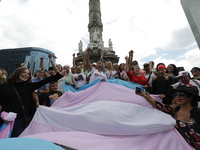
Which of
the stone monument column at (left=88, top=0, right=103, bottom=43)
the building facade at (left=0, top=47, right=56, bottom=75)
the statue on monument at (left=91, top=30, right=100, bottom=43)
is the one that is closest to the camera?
the statue on monument at (left=91, top=30, right=100, bottom=43)

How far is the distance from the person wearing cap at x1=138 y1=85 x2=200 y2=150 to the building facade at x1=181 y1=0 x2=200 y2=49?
6854 centimetres

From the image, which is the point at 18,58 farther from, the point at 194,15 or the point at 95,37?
the point at 194,15

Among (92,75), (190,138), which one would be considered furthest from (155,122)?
(92,75)

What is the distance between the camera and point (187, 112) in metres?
1.92

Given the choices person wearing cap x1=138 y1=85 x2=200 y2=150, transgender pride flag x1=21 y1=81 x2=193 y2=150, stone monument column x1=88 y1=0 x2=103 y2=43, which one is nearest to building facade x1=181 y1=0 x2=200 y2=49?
stone monument column x1=88 y1=0 x2=103 y2=43

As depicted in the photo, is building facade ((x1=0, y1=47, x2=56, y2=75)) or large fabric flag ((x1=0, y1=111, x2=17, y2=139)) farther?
building facade ((x1=0, y1=47, x2=56, y2=75))

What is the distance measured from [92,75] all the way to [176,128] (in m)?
3.07

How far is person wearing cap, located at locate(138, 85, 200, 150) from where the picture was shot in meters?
Answer: 1.69

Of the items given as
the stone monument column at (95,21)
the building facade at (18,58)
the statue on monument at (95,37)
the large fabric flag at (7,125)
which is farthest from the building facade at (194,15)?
the large fabric flag at (7,125)

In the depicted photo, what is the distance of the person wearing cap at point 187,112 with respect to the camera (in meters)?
1.69

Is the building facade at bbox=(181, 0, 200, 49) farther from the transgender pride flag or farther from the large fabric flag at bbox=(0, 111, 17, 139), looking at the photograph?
the large fabric flag at bbox=(0, 111, 17, 139)

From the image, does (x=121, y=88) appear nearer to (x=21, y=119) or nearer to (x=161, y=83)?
(x=161, y=83)

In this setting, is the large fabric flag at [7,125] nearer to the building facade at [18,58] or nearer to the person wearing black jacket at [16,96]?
the person wearing black jacket at [16,96]

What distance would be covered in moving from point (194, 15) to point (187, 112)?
70.9 m
